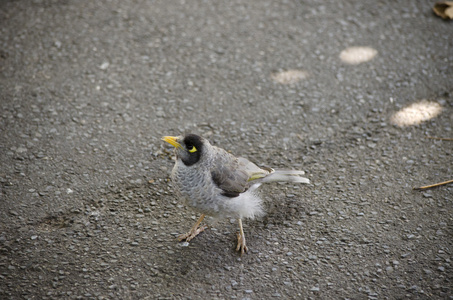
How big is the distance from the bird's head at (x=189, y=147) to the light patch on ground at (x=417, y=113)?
9.14 feet

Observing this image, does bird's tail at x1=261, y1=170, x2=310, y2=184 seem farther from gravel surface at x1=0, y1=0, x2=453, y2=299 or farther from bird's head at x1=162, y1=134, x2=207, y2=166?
bird's head at x1=162, y1=134, x2=207, y2=166

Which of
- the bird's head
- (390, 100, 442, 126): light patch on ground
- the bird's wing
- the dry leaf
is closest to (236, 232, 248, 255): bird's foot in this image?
the bird's wing

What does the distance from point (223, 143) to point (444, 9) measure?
14.6 feet

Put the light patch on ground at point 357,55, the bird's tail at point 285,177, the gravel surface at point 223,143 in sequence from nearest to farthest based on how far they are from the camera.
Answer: the gravel surface at point 223,143 → the bird's tail at point 285,177 → the light patch on ground at point 357,55

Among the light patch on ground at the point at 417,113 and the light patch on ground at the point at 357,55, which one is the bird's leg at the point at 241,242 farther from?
the light patch on ground at the point at 357,55

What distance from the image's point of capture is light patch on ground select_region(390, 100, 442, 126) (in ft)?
18.1

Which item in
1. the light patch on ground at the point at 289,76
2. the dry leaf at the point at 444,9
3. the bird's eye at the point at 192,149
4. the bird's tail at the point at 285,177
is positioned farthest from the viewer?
the dry leaf at the point at 444,9

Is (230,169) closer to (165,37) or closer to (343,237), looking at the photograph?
(343,237)

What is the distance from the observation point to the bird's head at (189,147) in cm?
395

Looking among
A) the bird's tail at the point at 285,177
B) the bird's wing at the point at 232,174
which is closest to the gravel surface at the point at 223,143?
the bird's tail at the point at 285,177

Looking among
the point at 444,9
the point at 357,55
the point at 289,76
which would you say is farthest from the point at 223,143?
Result: the point at 444,9

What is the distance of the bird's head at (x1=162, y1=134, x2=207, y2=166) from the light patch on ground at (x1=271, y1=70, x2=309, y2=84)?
243 cm

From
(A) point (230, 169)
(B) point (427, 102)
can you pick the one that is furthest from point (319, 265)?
(B) point (427, 102)

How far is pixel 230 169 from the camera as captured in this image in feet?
13.6
